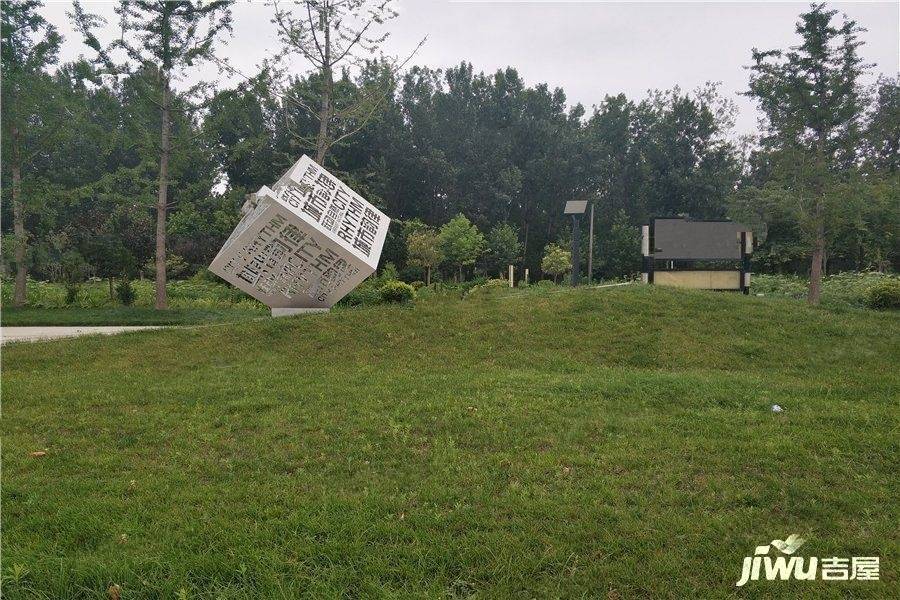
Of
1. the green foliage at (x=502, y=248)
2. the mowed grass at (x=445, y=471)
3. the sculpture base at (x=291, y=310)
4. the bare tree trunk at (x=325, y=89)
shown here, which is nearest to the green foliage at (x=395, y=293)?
the sculpture base at (x=291, y=310)

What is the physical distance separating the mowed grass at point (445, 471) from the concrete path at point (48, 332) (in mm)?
2580

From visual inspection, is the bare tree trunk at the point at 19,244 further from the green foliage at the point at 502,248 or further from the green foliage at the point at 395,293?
the green foliage at the point at 502,248

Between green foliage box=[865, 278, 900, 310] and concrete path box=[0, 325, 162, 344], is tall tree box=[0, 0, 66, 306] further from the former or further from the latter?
green foliage box=[865, 278, 900, 310]

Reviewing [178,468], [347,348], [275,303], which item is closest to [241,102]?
[275,303]

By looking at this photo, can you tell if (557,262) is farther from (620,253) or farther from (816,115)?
(816,115)

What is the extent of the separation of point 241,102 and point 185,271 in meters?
15.3

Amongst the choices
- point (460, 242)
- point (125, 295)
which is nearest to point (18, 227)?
point (125, 295)

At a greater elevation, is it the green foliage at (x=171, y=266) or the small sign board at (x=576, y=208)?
the small sign board at (x=576, y=208)

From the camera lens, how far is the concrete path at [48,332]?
1110cm

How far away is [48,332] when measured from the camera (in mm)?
12367

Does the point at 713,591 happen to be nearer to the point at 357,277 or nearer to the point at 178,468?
the point at 178,468

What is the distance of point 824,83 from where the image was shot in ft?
48.9

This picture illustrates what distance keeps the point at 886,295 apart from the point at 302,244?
13.9 metres

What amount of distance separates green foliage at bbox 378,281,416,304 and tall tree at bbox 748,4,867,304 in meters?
10.3
